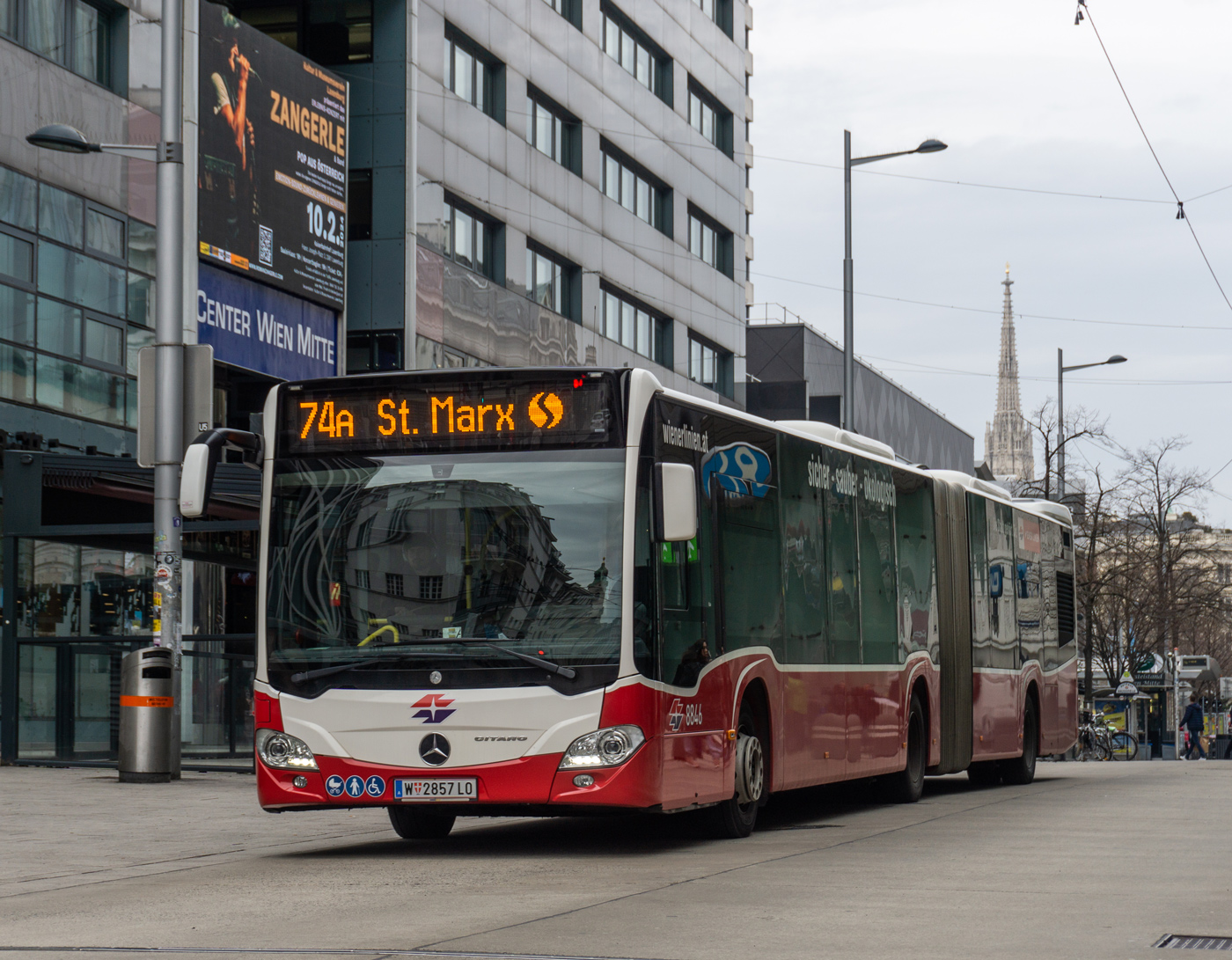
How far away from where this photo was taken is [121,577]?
2556 cm

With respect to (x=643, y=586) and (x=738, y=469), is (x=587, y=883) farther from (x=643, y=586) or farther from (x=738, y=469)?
(x=738, y=469)

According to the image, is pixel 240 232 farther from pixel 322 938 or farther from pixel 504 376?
pixel 322 938

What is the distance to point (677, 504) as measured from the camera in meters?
10.6

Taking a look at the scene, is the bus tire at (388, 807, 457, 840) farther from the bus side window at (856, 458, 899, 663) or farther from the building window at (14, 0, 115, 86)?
the building window at (14, 0, 115, 86)

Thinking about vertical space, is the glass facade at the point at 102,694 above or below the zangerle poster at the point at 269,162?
below

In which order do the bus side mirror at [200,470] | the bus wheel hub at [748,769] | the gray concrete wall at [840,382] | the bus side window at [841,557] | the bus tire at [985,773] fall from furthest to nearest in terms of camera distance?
the gray concrete wall at [840,382] < the bus tire at [985,773] < the bus side window at [841,557] < the bus wheel hub at [748,769] < the bus side mirror at [200,470]

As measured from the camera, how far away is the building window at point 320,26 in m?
32.9

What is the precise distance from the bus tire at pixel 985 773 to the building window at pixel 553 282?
18.2 metres

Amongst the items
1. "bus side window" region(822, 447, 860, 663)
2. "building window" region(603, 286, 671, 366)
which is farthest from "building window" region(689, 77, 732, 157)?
"bus side window" region(822, 447, 860, 663)

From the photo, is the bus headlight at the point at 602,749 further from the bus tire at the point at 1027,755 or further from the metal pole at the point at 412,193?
the metal pole at the point at 412,193

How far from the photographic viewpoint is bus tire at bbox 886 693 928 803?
16.3m

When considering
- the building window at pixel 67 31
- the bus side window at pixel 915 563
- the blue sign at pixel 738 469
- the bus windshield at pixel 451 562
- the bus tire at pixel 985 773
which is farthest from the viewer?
the building window at pixel 67 31

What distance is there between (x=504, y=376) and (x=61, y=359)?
49.2 feet

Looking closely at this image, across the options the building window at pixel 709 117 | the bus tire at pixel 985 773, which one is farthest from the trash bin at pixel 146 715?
the building window at pixel 709 117
